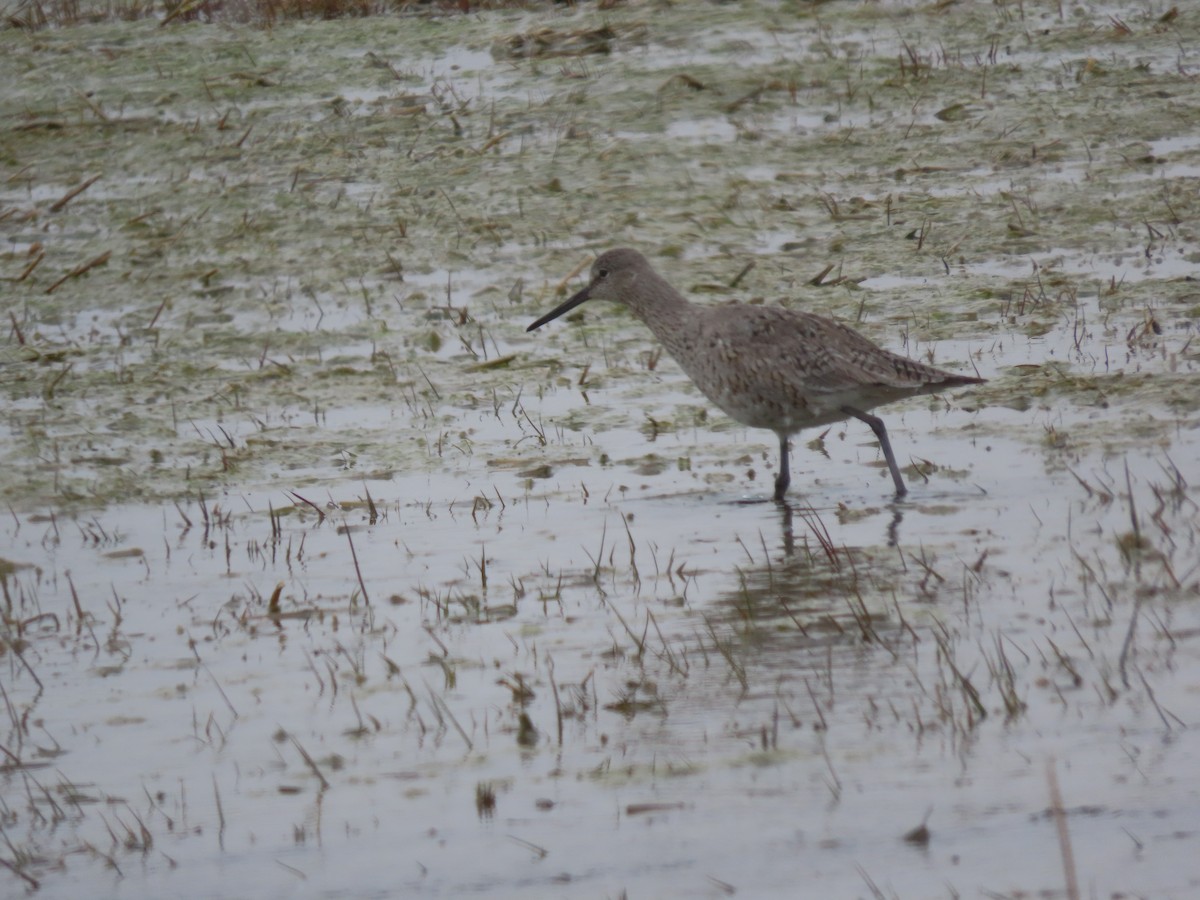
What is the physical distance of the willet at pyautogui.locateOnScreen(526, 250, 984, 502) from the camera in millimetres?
8242

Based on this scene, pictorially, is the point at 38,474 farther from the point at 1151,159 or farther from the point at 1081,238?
the point at 1151,159

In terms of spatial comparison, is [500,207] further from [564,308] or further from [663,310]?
[663,310]

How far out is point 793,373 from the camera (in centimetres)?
826

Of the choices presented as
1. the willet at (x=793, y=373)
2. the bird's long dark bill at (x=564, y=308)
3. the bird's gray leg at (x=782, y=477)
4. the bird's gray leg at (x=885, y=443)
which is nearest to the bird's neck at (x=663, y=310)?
the willet at (x=793, y=373)

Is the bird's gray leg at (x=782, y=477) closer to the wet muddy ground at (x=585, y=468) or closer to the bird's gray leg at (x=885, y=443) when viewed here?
the wet muddy ground at (x=585, y=468)

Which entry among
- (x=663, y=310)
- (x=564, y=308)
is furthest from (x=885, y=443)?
(x=564, y=308)

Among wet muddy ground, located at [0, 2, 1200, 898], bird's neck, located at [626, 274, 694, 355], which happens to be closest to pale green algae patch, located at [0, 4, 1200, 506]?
wet muddy ground, located at [0, 2, 1200, 898]

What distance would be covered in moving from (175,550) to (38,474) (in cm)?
168

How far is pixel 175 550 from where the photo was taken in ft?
25.9

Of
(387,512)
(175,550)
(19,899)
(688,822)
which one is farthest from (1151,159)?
(19,899)

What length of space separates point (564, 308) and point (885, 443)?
2.87m

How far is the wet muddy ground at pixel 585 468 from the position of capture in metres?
4.68

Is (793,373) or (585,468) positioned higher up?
(793,373)

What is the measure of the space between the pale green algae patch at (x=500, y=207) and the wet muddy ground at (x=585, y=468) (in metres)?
0.05
